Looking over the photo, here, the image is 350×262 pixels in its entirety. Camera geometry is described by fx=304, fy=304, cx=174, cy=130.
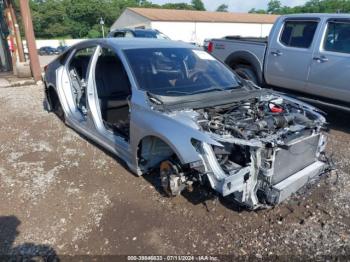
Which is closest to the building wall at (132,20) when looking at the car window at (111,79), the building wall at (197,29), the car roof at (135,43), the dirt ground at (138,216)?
the building wall at (197,29)

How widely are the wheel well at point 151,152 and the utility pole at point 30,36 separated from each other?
27.4ft

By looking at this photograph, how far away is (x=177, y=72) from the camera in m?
3.78

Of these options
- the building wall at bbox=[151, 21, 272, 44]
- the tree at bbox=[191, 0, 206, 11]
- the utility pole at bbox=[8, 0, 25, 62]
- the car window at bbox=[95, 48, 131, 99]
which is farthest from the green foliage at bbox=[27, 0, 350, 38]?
the car window at bbox=[95, 48, 131, 99]

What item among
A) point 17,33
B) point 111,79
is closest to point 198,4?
point 17,33

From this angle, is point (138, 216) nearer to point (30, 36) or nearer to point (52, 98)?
point (52, 98)

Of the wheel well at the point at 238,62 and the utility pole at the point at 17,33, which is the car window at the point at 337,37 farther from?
the utility pole at the point at 17,33

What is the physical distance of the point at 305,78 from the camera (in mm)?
5676

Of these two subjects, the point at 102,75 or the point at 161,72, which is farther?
the point at 102,75

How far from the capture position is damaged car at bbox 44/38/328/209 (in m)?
2.71

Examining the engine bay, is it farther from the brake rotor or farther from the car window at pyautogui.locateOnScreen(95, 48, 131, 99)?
the car window at pyautogui.locateOnScreen(95, 48, 131, 99)

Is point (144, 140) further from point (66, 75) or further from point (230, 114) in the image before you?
point (66, 75)

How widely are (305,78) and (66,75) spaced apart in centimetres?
428

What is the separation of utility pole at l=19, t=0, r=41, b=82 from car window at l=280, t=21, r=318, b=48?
7.95 meters

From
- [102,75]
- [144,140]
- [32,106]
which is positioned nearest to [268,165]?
[144,140]
